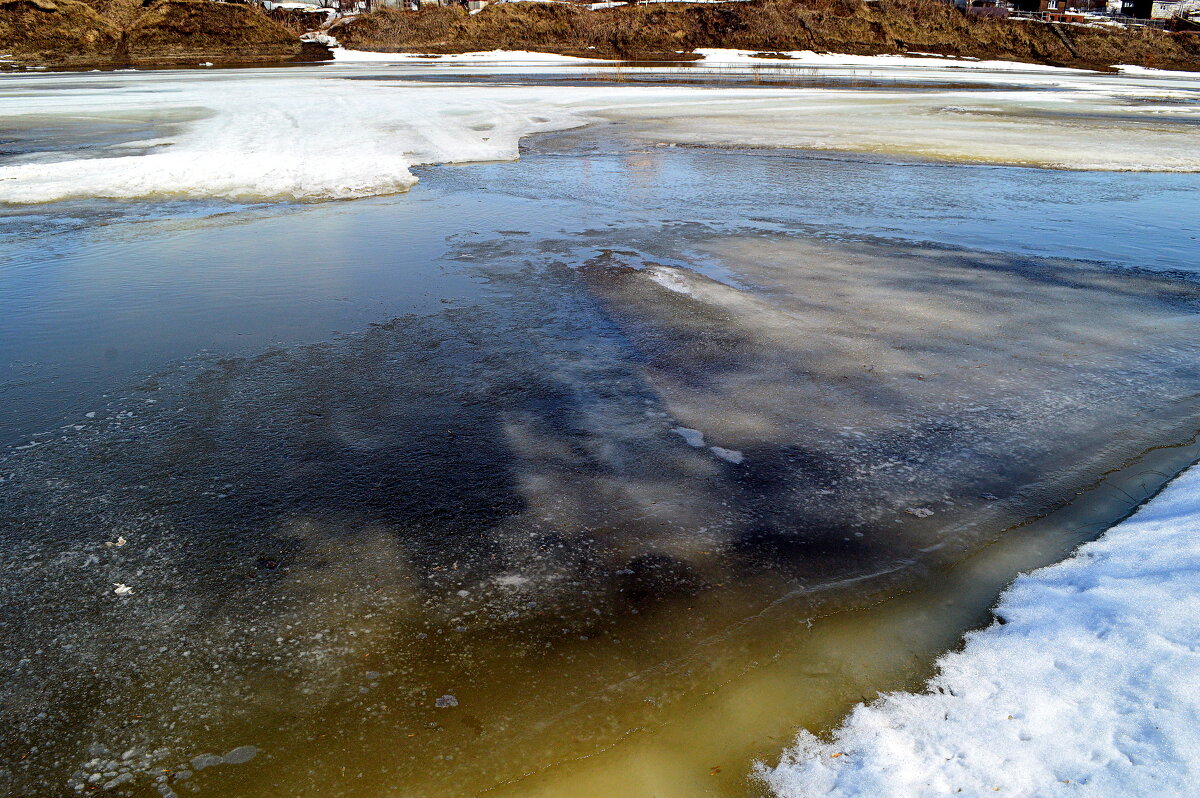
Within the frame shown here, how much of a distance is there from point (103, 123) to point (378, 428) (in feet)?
56.0

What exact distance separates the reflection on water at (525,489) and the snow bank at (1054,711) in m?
0.13

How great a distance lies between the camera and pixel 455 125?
55.6ft

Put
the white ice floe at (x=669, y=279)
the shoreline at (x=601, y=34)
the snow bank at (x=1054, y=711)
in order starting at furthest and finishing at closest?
the shoreline at (x=601, y=34) < the white ice floe at (x=669, y=279) < the snow bank at (x=1054, y=711)

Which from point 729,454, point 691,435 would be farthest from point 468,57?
point 729,454

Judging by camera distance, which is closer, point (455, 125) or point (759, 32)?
point (455, 125)

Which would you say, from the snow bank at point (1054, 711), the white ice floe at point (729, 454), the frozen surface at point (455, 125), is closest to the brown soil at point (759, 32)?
the frozen surface at point (455, 125)

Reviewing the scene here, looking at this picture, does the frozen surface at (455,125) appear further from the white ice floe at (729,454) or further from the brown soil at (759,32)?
the brown soil at (759,32)

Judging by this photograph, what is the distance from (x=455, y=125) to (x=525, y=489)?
14755 mm

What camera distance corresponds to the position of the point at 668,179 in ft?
37.6

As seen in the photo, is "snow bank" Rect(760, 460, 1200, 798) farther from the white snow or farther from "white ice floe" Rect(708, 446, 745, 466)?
the white snow

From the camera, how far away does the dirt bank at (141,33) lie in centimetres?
4997

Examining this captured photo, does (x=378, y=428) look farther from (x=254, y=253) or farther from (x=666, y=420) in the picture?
(x=254, y=253)

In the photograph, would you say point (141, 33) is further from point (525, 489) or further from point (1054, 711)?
point (1054, 711)

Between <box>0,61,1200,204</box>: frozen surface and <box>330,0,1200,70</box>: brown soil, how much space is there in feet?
97.4
